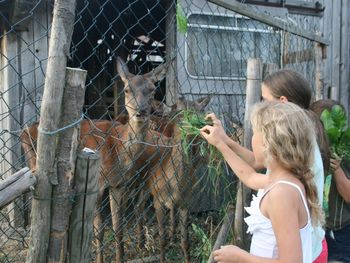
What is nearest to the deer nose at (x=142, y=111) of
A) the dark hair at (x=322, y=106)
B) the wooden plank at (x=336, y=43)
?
the dark hair at (x=322, y=106)

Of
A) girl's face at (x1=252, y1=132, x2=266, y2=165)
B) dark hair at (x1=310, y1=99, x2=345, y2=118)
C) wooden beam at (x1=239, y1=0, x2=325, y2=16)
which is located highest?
wooden beam at (x1=239, y1=0, x2=325, y2=16)

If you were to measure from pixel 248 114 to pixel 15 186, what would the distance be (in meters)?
1.76

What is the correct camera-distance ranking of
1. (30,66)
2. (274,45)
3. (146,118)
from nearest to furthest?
1. (146,118)
2. (30,66)
3. (274,45)

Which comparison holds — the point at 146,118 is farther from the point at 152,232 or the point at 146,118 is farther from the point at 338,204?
the point at 338,204

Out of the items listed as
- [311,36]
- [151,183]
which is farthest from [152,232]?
[311,36]

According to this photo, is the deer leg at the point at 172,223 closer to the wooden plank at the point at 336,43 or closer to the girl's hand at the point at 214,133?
the girl's hand at the point at 214,133

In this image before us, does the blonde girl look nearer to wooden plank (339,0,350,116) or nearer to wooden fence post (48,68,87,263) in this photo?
wooden fence post (48,68,87,263)

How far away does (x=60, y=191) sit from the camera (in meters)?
1.88

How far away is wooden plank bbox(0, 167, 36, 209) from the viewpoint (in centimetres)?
171

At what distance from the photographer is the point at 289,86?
2711 millimetres

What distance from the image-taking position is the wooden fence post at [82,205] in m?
1.93

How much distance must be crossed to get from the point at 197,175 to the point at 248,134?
1.41 m

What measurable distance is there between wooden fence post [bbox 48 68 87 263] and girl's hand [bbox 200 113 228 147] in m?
0.97

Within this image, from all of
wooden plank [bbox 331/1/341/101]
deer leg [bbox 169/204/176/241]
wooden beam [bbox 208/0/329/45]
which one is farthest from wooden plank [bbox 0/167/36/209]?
wooden plank [bbox 331/1/341/101]
